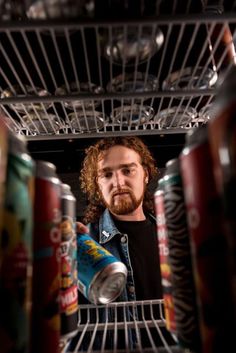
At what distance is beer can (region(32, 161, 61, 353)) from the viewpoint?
0.50 metres

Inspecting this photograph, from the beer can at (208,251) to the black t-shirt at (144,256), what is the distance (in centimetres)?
138

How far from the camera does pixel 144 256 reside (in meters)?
1.91

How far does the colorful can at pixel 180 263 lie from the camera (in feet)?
1.71

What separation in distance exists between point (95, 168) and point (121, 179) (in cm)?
24

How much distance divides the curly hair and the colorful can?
1.43 meters

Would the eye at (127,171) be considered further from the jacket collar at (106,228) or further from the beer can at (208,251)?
the beer can at (208,251)

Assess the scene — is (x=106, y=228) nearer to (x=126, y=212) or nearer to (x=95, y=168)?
(x=126, y=212)

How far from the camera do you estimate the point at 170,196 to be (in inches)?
22.9

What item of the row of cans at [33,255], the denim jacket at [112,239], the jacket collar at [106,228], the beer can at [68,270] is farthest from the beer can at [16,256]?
the jacket collar at [106,228]

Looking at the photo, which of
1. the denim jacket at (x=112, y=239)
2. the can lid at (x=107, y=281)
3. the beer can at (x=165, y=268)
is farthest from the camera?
the denim jacket at (x=112, y=239)

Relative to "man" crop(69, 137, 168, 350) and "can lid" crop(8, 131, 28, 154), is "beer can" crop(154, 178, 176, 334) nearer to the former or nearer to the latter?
"can lid" crop(8, 131, 28, 154)

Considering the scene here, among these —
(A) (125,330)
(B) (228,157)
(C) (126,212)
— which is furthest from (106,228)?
(B) (228,157)

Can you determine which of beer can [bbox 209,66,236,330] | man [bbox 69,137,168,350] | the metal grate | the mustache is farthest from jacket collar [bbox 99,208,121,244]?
beer can [bbox 209,66,236,330]

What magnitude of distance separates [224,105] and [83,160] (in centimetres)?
199
